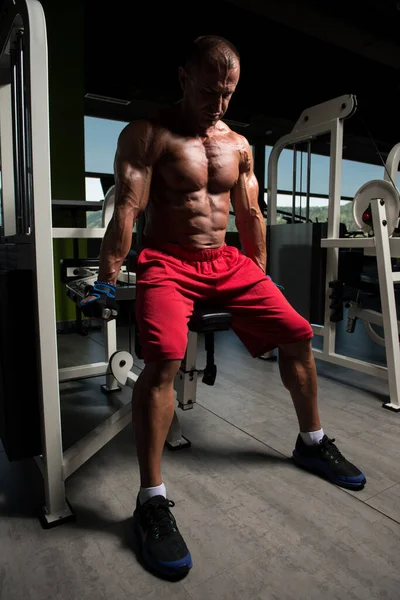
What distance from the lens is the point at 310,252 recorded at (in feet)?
8.71

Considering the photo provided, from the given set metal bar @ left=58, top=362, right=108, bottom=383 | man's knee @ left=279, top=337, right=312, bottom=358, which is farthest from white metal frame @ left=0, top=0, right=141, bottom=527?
metal bar @ left=58, top=362, right=108, bottom=383

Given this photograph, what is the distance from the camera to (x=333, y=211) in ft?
8.25

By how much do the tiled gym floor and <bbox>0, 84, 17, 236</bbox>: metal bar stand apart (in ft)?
2.94

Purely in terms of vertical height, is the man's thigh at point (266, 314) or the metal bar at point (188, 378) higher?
the man's thigh at point (266, 314)

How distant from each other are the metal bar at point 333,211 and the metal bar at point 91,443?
1.56 m

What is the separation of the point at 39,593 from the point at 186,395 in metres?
0.83

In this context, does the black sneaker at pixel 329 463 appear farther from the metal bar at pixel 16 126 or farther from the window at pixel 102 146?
the window at pixel 102 146

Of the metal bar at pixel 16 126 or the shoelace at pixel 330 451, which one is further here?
the shoelace at pixel 330 451

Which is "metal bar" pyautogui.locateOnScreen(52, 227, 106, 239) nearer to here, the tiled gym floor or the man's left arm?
the man's left arm

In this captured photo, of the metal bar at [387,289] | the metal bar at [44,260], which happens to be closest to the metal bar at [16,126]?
the metal bar at [44,260]

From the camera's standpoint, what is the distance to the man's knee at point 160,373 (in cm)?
119

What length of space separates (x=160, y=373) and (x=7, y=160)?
949 mm

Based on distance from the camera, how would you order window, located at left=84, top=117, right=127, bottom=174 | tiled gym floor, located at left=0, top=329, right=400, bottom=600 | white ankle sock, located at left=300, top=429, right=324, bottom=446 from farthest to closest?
window, located at left=84, top=117, right=127, bottom=174, white ankle sock, located at left=300, top=429, right=324, bottom=446, tiled gym floor, located at left=0, top=329, right=400, bottom=600

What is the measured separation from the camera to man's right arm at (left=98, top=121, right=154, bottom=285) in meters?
1.36
